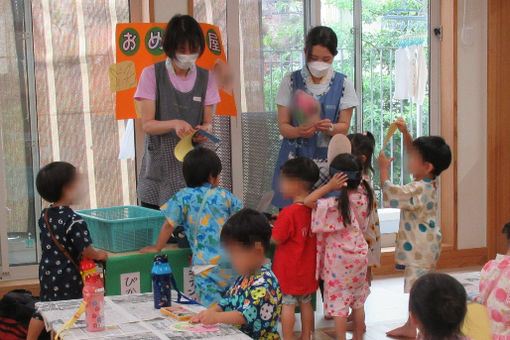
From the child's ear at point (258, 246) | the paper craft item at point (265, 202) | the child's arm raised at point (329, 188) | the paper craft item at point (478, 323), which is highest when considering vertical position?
Answer: the child's arm raised at point (329, 188)

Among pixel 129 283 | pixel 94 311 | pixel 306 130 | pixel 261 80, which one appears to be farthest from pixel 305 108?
pixel 94 311

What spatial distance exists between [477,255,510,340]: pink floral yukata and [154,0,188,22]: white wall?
9.45 feet

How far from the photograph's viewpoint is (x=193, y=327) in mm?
2166

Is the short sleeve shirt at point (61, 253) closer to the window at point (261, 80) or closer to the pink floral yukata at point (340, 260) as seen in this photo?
the pink floral yukata at point (340, 260)

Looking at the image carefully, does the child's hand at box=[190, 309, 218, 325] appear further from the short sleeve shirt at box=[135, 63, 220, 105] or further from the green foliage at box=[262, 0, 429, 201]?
the green foliage at box=[262, 0, 429, 201]

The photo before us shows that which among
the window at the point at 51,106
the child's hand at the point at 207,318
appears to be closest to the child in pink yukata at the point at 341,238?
the child's hand at the point at 207,318

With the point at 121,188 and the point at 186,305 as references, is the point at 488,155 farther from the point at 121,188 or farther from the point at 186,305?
the point at 186,305

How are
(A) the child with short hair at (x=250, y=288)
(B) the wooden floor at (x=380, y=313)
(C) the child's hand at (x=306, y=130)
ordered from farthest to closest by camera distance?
1. (B) the wooden floor at (x=380, y=313)
2. (C) the child's hand at (x=306, y=130)
3. (A) the child with short hair at (x=250, y=288)

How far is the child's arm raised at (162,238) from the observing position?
332cm

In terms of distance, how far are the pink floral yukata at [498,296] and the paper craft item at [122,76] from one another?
247 cm

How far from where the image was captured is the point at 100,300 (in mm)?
2182

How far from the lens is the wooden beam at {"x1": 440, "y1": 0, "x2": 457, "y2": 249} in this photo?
Result: 5.65 m

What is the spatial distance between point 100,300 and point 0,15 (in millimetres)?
2810

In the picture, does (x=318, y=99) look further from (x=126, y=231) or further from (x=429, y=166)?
(x=126, y=231)
